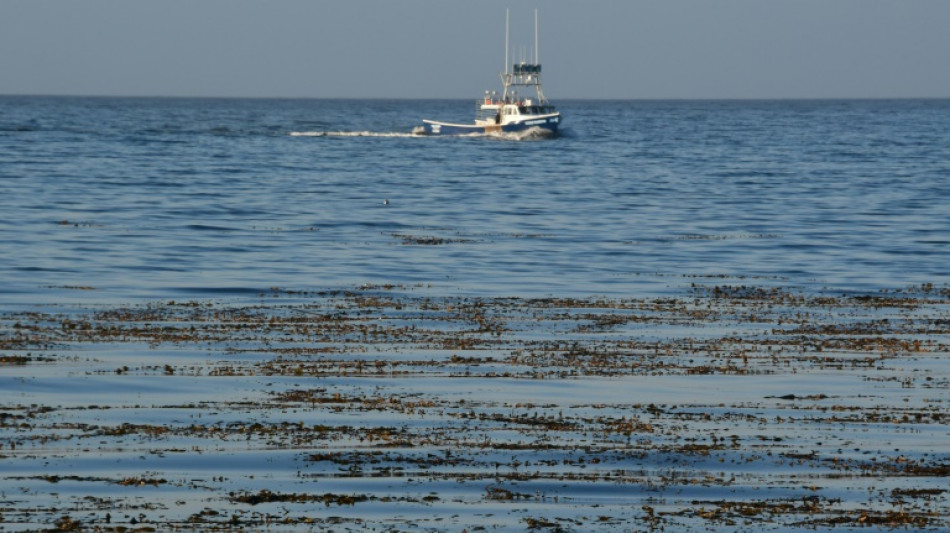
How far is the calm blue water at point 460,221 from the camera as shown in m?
26.2

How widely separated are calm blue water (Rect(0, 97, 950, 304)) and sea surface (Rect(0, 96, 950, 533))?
0.22 metres

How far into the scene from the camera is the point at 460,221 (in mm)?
39000

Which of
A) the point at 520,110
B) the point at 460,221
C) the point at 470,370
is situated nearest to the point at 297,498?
the point at 470,370

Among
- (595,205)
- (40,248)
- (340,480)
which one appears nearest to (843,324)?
(340,480)

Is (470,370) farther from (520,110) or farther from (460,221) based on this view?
(520,110)

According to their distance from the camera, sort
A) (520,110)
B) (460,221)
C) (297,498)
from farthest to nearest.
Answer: (520,110) < (460,221) < (297,498)

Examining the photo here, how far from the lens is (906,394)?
15.6m

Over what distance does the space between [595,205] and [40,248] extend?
68.6 ft

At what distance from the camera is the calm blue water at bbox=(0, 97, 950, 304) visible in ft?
85.9

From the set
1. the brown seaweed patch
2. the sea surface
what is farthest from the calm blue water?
the brown seaweed patch

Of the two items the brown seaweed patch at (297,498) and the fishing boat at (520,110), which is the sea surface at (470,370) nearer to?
the brown seaweed patch at (297,498)

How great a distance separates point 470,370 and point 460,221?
73.2 ft

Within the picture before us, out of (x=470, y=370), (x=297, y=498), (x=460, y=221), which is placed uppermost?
(x=297, y=498)

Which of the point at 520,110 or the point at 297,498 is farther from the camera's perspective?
the point at 520,110
